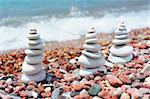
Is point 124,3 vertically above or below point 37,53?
below

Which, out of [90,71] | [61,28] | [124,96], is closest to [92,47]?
[90,71]

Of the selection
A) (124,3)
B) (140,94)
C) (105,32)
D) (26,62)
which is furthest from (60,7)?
(140,94)

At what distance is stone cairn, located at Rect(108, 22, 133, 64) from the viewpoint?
652cm

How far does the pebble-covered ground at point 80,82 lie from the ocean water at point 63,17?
3896 millimetres

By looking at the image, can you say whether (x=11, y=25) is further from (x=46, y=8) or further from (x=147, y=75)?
(x=147, y=75)

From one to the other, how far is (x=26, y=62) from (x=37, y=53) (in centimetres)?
22

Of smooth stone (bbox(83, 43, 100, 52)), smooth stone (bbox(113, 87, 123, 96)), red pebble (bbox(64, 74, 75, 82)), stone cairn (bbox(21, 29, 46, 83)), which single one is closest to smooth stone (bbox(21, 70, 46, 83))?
stone cairn (bbox(21, 29, 46, 83))

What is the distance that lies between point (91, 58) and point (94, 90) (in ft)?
2.64

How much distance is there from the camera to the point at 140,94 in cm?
488

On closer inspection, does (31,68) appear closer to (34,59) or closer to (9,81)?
(34,59)

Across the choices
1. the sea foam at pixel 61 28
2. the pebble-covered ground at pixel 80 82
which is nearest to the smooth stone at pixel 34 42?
the pebble-covered ground at pixel 80 82

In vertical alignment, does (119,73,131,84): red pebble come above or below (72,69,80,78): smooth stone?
above

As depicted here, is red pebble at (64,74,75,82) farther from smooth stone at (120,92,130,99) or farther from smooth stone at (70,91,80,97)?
smooth stone at (120,92,130,99)

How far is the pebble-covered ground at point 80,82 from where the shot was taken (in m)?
5.17
